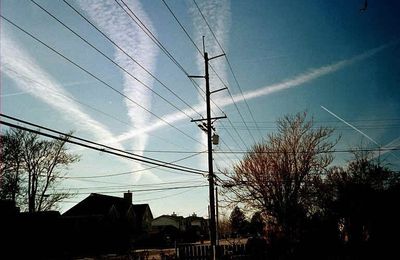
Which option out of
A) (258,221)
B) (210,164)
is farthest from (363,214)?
(258,221)

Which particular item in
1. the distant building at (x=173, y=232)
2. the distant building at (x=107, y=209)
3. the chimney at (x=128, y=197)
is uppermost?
the chimney at (x=128, y=197)

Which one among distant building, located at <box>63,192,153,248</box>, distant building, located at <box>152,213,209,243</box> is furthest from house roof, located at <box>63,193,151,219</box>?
distant building, located at <box>152,213,209,243</box>

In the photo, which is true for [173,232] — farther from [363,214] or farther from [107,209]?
[363,214]

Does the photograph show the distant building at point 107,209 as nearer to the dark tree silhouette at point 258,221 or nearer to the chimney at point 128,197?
the chimney at point 128,197

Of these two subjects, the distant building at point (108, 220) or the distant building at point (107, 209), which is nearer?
the distant building at point (108, 220)

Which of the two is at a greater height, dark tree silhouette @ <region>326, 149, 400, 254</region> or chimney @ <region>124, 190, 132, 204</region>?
chimney @ <region>124, 190, 132, 204</region>

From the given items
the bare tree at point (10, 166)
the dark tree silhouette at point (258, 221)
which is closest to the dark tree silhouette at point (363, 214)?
the dark tree silhouette at point (258, 221)

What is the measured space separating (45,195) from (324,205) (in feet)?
107

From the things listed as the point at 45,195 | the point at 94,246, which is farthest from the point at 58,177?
the point at 94,246

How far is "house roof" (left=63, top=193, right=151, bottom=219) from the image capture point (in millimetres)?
55737

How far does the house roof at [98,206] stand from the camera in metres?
55.7

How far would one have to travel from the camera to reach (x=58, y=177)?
136 feet

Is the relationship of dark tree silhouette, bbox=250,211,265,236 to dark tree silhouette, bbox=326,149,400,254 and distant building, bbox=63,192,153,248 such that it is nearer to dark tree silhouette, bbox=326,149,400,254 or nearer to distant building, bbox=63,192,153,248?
dark tree silhouette, bbox=326,149,400,254

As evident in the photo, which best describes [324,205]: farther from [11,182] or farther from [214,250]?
[11,182]
